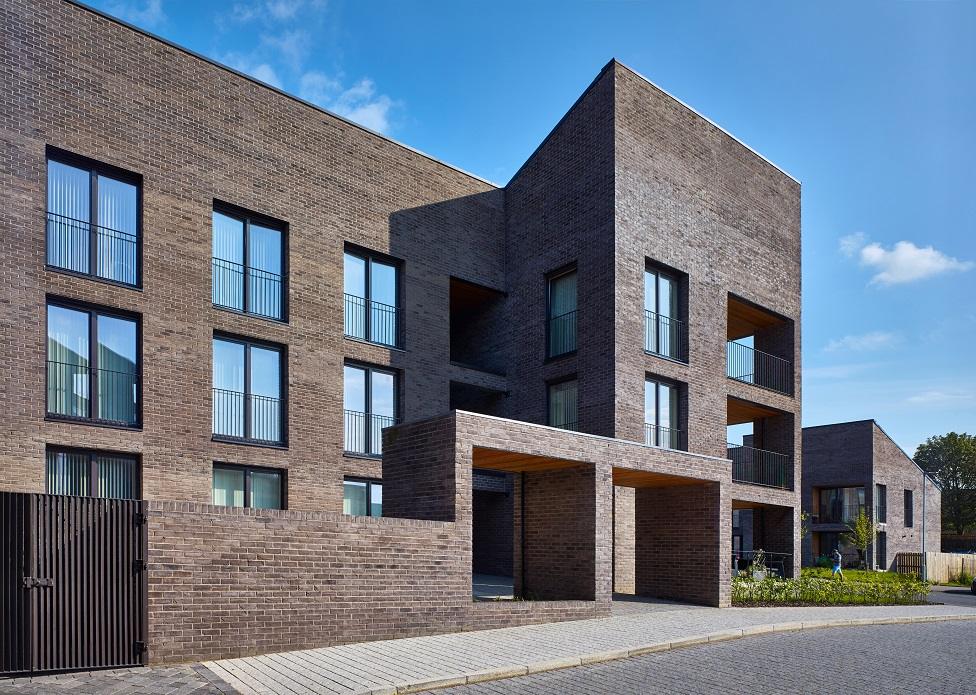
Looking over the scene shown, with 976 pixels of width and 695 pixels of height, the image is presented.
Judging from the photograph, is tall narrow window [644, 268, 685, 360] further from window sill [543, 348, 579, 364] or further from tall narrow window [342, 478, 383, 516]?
tall narrow window [342, 478, 383, 516]

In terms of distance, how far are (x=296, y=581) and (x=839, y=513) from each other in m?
38.2

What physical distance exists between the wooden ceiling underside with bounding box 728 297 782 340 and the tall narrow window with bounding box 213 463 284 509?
13.4 metres

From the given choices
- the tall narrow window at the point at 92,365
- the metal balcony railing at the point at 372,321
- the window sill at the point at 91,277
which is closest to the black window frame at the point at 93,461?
the tall narrow window at the point at 92,365

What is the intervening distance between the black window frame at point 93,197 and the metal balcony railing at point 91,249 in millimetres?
20

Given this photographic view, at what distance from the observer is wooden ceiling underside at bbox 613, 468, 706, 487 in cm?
1570

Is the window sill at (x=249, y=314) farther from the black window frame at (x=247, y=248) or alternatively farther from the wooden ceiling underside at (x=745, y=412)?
the wooden ceiling underside at (x=745, y=412)

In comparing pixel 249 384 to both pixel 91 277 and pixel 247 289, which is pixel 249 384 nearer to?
pixel 247 289

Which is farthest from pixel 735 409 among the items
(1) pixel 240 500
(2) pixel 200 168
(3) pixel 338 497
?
(2) pixel 200 168

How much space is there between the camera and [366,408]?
20.4 m

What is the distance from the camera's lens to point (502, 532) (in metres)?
23.0

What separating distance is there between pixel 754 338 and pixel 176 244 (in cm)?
1778

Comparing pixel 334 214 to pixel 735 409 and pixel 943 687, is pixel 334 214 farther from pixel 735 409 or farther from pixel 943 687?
pixel 943 687

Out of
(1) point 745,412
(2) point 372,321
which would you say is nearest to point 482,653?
(2) point 372,321

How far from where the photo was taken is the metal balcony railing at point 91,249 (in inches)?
623
